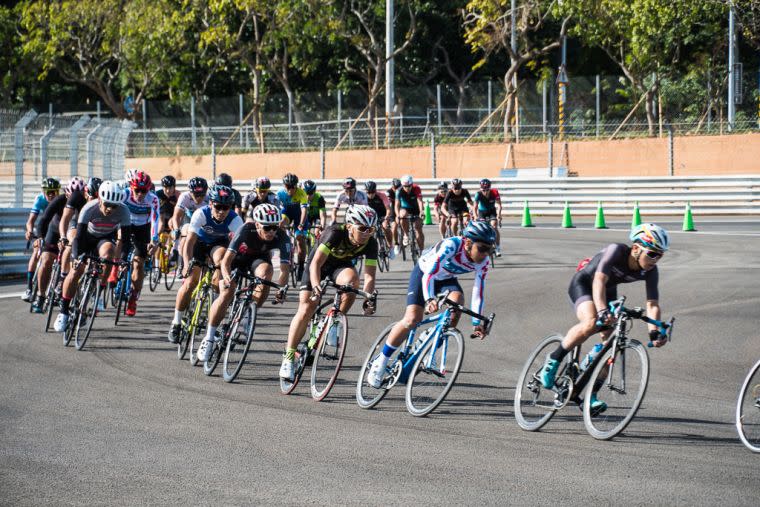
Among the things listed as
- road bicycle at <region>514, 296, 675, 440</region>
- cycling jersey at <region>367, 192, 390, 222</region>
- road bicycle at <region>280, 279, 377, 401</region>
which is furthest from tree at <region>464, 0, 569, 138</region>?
road bicycle at <region>514, 296, 675, 440</region>

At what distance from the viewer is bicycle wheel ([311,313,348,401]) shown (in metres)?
9.43

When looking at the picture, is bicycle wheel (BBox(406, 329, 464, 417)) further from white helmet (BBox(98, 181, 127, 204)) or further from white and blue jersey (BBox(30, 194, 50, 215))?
white and blue jersey (BBox(30, 194, 50, 215))

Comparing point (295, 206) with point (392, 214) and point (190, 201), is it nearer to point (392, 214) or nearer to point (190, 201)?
point (190, 201)

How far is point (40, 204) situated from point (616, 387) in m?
10.7

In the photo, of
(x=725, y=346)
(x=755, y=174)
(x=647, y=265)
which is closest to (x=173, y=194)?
(x=725, y=346)

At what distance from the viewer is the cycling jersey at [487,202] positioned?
71.2ft

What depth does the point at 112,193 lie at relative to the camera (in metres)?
13.0

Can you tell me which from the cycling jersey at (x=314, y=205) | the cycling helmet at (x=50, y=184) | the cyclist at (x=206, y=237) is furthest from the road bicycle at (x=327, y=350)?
the cycling jersey at (x=314, y=205)

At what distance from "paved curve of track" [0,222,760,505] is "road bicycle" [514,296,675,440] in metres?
0.15

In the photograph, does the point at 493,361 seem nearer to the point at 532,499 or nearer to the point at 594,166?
the point at 532,499

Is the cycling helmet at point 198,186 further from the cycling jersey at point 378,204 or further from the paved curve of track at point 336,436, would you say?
the cycling jersey at point 378,204

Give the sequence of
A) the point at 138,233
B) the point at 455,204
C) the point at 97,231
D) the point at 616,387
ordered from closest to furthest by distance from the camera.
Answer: the point at 616,387 < the point at 97,231 < the point at 138,233 < the point at 455,204

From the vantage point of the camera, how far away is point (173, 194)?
59.5 ft

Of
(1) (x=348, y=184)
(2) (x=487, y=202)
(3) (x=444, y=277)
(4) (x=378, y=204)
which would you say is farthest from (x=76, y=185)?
(2) (x=487, y=202)
